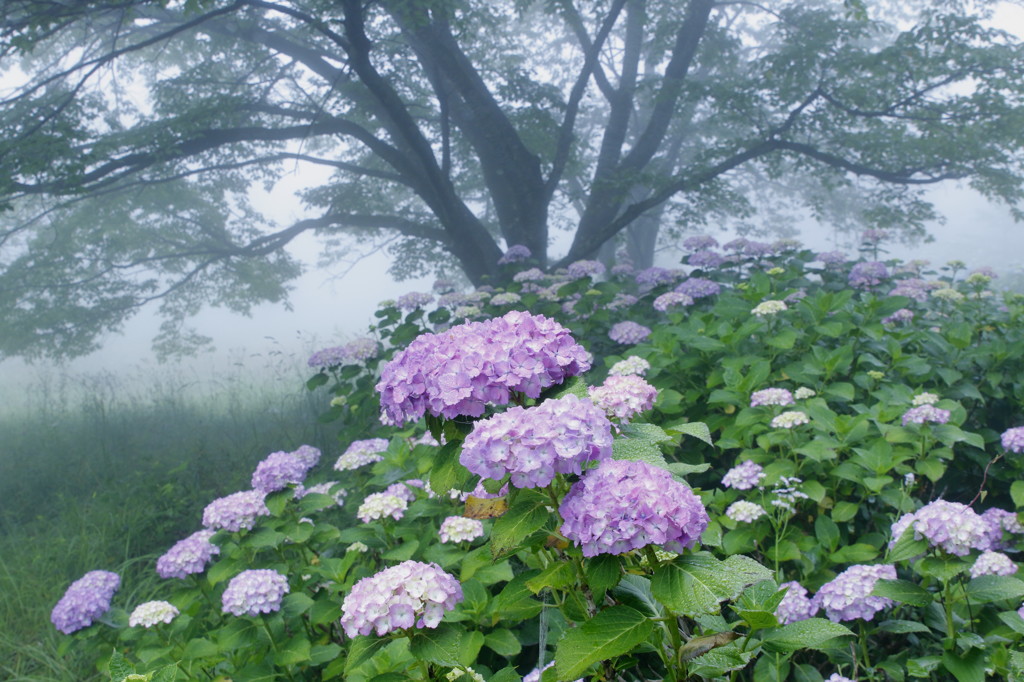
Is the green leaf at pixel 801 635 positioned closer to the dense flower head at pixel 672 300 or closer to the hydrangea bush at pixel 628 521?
the hydrangea bush at pixel 628 521

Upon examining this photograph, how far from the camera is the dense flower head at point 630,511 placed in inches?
34.3

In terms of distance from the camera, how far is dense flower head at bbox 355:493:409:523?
195 cm

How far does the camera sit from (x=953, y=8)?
7711 mm

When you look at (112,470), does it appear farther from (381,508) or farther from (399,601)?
(399,601)

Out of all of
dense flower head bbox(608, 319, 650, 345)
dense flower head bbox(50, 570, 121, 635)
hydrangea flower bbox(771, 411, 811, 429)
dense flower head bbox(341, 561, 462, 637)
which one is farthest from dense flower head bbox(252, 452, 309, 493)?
dense flower head bbox(608, 319, 650, 345)

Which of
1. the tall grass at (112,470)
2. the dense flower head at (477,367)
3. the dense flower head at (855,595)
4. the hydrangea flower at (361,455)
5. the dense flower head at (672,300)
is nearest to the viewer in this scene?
the dense flower head at (477,367)

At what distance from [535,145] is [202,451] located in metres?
Answer: 4.87

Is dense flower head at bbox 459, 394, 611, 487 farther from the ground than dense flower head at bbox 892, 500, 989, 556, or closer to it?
farther from the ground

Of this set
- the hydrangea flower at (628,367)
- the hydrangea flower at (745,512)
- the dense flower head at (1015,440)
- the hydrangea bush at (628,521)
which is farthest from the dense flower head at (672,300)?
the hydrangea flower at (745,512)

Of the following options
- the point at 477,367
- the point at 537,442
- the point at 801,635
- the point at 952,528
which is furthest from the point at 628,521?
the point at 952,528

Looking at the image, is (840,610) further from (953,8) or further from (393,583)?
(953,8)

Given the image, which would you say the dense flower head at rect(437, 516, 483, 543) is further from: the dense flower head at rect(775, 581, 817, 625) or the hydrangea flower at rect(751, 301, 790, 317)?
the hydrangea flower at rect(751, 301, 790, 317)

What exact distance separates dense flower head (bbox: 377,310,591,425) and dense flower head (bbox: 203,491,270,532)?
1.10 metres

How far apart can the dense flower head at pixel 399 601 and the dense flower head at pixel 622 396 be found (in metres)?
0.52
